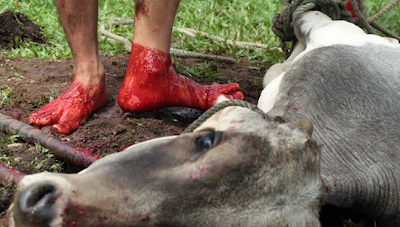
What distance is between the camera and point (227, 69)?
4.96 meters

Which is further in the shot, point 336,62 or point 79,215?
point 336,62

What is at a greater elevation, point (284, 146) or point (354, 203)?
point (284, 146)

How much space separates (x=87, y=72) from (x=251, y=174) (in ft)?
5.92

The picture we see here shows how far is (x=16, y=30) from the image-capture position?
525cm

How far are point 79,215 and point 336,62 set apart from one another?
1902 mm

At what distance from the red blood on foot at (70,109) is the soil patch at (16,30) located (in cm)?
159

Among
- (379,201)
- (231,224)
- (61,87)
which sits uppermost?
(231,224)

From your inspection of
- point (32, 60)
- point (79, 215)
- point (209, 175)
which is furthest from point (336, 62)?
point (32, 60)

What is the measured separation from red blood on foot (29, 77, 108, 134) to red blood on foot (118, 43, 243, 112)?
0.51 feet

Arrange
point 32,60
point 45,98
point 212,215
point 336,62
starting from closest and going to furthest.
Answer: point 212,215, point 336,62, point 45,98, point 32,60

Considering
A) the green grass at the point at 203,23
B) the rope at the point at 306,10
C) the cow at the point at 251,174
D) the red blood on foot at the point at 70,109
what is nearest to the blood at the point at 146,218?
the cow at the point at 251,174

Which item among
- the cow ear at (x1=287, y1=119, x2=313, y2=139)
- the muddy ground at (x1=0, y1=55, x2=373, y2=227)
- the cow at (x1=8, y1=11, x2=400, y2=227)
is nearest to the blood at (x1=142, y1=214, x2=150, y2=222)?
the cow at (x1=8, y1=11, x2=400, y2=227)

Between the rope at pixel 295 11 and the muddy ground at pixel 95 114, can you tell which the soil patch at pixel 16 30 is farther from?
the rope at pixel 295 11

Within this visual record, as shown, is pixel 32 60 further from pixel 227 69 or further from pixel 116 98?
pixel 227 69
